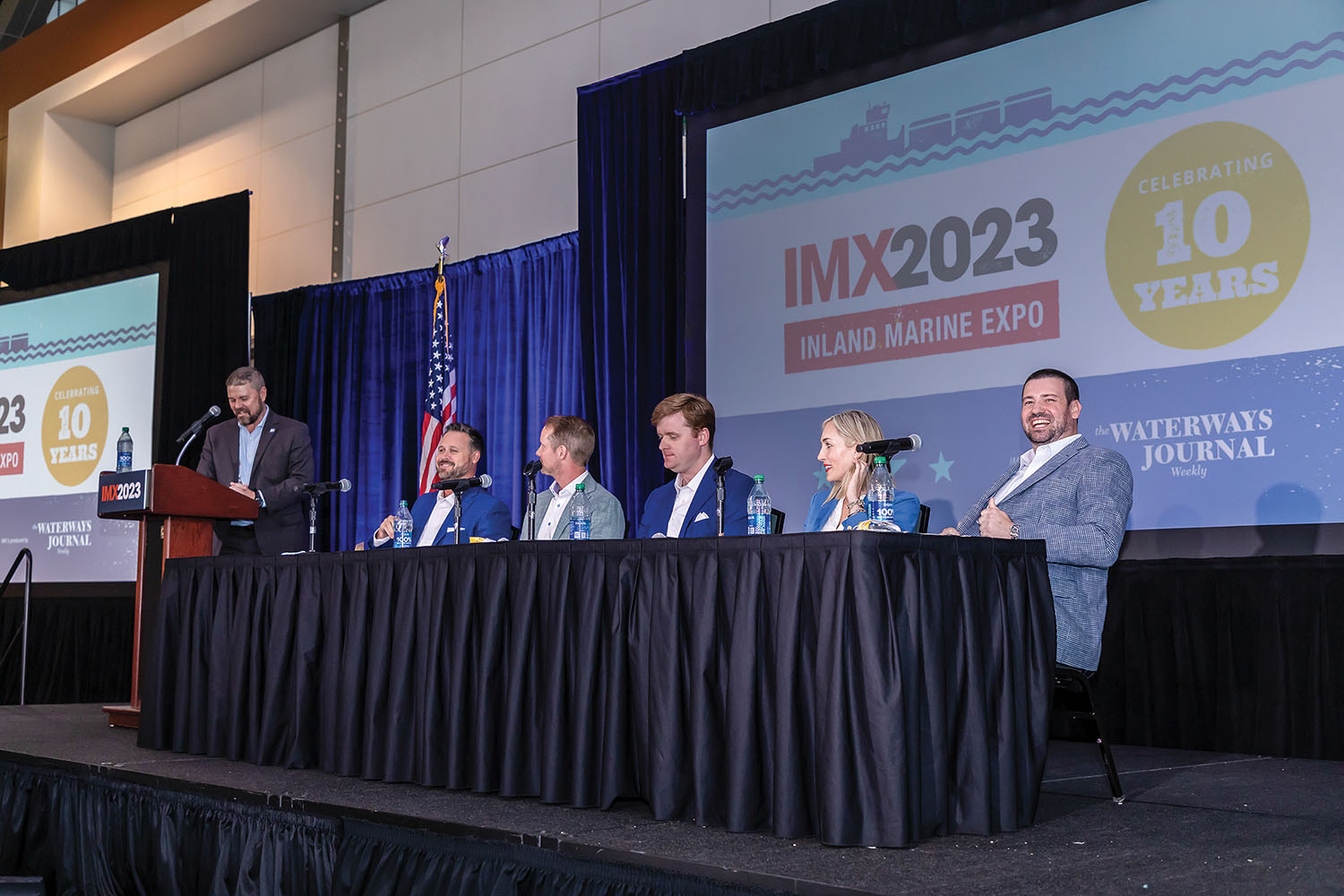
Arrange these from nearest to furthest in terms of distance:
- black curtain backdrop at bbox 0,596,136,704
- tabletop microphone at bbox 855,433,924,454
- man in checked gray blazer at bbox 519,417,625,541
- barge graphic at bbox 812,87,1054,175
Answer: tabletop microphone at bbox 855,433,924,454, man in checked gray blazer at bbox 519,417,625,541, barge graphic at bbox 812,87,1054,175, black curtain backdrop at bbox 0,596,136,704

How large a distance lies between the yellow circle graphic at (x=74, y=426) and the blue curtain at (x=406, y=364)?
38.2 inches

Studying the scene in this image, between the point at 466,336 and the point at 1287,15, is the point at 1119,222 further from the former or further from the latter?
the point at 466,336

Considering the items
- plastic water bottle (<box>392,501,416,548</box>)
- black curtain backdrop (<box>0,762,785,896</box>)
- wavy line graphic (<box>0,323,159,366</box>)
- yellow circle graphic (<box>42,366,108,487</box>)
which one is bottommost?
black curtain backdrop (<box>0,762,785,896</box>)

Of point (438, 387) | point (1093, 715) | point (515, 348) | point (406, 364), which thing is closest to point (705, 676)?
point (1093, 715)

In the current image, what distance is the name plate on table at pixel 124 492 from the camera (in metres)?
3.89

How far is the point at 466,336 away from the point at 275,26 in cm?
254

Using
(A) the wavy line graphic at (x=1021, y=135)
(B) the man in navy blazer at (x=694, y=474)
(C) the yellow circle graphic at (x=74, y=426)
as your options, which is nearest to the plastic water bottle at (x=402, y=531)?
(B) the man in navy blazer at (x=694, y=474)

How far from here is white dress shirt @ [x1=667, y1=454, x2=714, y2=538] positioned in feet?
11.9

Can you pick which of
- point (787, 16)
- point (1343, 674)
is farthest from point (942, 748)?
point (787, 16)

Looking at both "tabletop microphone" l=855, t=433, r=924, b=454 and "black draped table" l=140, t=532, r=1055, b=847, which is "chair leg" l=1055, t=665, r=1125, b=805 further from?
"tabletop microphone" l=855, t=433, r=924, b=454

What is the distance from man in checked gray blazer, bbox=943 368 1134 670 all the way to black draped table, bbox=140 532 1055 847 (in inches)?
8.2

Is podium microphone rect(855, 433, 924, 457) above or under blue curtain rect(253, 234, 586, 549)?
under

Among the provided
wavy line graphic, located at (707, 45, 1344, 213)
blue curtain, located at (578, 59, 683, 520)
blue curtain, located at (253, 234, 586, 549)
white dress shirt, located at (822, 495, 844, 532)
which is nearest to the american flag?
blue curtain, located at (253, 234, 586, 549)

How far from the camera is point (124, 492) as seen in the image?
3990 mm
